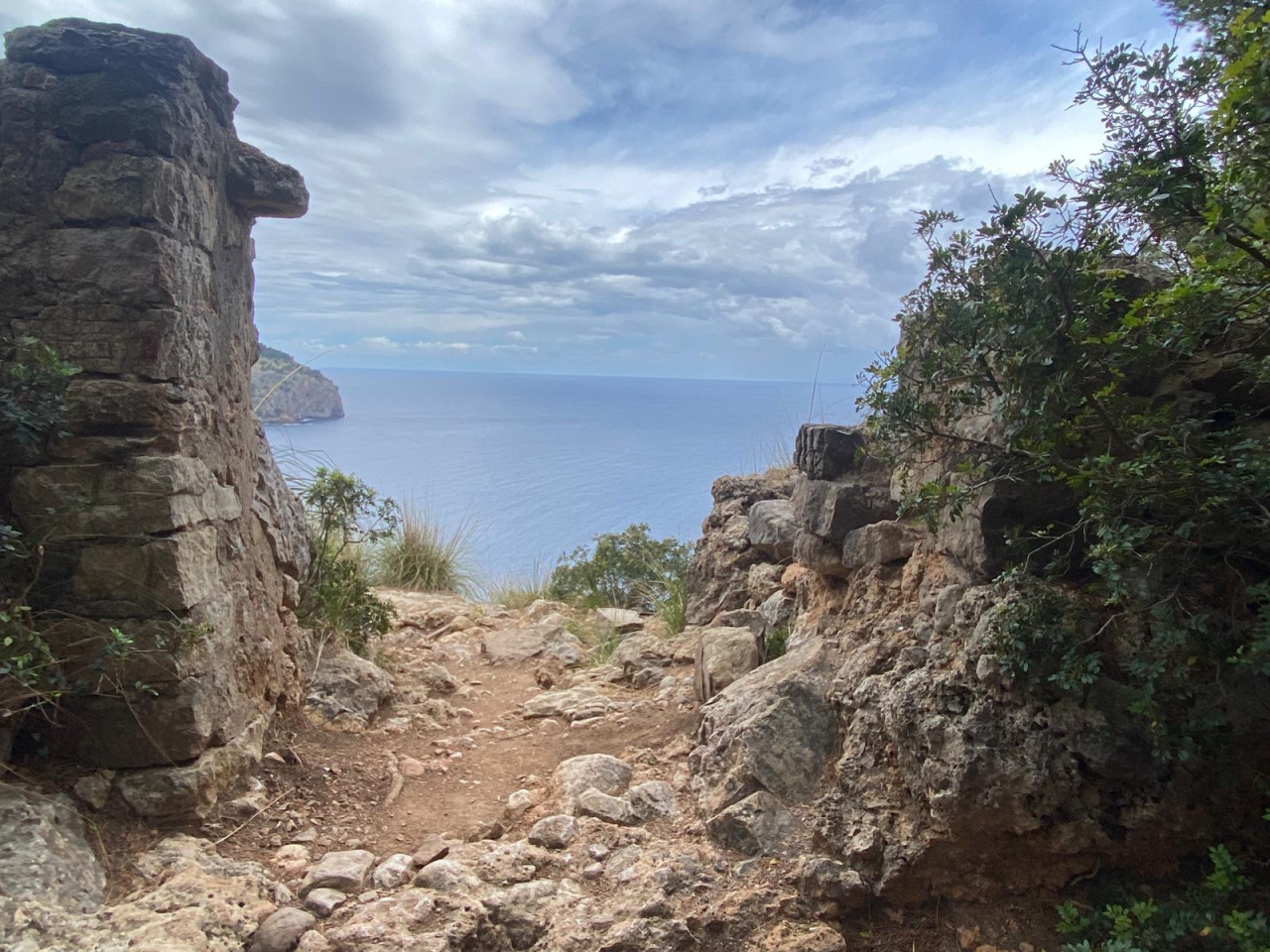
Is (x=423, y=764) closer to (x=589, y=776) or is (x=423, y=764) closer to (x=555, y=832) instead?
(x=589, y=776)

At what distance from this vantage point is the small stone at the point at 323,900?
3.13 meters

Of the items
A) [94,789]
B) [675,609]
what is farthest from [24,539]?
[675,609]

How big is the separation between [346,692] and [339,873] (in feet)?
6.35

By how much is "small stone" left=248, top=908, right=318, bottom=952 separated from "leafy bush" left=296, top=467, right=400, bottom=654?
2620 mm

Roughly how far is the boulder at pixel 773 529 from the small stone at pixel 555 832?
9.26 ft

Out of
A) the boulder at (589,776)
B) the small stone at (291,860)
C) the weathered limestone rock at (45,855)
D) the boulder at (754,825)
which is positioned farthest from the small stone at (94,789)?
the boulder at (754,825)

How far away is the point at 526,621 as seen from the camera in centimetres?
842

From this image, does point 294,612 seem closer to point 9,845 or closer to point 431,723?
point 431,723

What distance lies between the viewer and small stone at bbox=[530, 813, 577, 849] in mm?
3631

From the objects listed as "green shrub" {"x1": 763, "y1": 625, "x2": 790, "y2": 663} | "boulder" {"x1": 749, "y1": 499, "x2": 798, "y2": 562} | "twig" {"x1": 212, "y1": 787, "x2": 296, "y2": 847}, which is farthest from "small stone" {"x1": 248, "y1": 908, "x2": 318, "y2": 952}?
"boulder" {"x1": 749, "y1": 499, "x2": 798, "y2": 562}

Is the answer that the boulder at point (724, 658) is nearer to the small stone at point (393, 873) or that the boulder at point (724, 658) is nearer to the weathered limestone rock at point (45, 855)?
the small stone at point (393, 873)

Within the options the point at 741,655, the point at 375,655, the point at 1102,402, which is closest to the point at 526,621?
the point at 375,655

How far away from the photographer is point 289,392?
27.9 ft

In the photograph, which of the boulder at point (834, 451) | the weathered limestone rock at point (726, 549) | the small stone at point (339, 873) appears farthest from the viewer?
the weathered limestone rock at point (726, 549)
